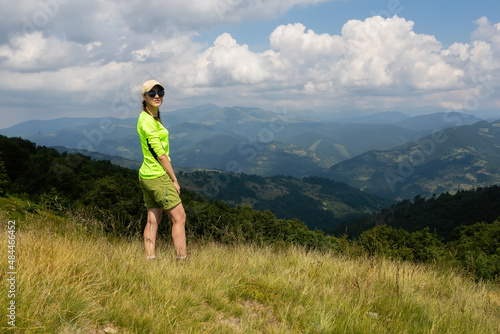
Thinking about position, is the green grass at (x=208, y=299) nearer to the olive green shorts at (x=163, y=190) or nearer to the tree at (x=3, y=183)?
the olive green shorts at (x=163, y=190)

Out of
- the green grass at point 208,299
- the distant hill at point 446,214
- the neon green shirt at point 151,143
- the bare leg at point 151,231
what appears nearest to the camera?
the green grass at point 208,299

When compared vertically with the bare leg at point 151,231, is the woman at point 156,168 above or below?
above

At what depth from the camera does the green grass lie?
2.53 metres

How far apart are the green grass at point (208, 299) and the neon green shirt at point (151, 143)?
1208mm

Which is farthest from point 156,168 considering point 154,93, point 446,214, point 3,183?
point 446,214

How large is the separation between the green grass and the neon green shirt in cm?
121

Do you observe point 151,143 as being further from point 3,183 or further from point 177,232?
point 3,183

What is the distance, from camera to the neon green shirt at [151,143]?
4.39 metres

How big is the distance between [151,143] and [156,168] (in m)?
0.38

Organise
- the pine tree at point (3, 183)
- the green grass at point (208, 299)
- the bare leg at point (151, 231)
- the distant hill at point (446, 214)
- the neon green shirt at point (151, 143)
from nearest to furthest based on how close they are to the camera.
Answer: the green grass at point (208, 299)
the neon green shirt at point (151, 143)
the bare leg at point (151, 231)
the pine tree at point (3, 183)
the distant hill at point (446, 214)

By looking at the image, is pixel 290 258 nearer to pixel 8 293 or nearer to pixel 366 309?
pixel 366 309

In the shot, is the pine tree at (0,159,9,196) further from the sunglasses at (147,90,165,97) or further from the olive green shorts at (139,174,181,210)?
the sunglasses at (147,90,165,97)

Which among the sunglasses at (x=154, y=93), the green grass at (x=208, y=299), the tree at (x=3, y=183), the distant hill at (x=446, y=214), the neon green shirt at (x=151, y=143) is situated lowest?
the distant hill at (x=446, y=214)

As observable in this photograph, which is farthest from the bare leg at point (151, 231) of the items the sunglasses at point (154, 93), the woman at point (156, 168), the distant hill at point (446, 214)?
the distant hill at point (446, 214)
